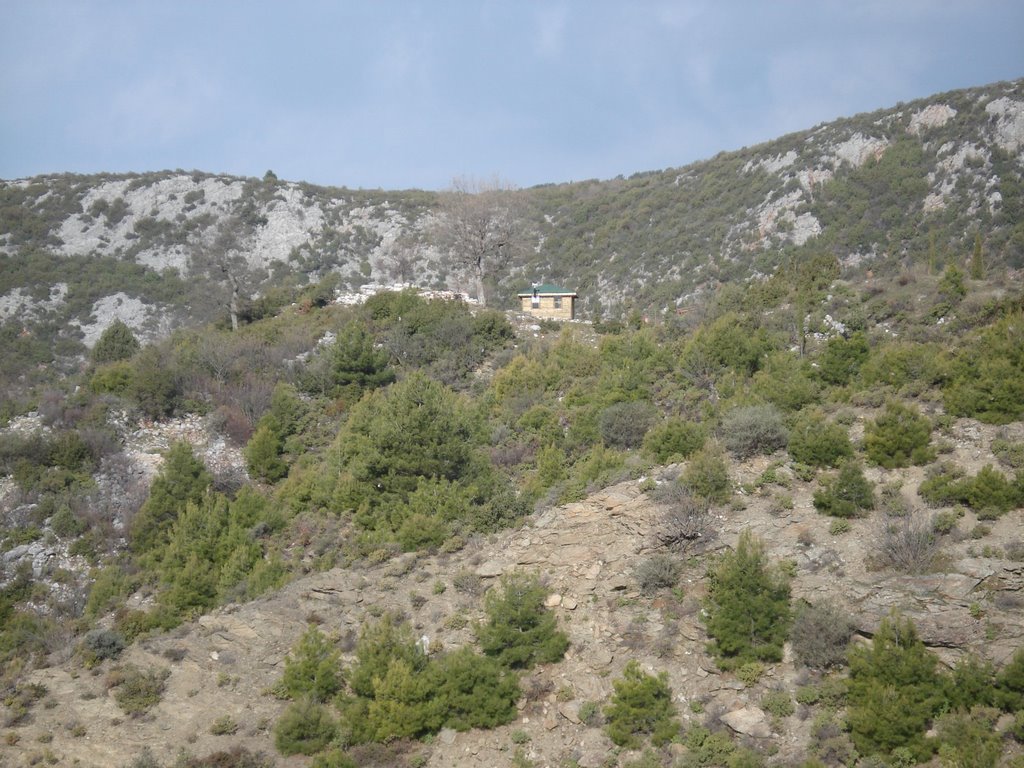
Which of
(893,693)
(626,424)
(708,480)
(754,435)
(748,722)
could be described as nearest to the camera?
(893,693)

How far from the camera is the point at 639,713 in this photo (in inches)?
614

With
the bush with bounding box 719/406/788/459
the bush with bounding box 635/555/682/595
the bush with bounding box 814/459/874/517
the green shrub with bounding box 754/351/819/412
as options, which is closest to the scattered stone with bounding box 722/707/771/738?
the bush with bounding box 635/555/682/595

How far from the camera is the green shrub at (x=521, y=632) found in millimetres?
17547

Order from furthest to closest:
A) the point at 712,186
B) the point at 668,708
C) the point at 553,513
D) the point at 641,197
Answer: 1. the point at 641,197
2. the point at 712,186
3. the point at 553,513
4. the point at 668,708

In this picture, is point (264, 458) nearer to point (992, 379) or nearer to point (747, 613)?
point (747, 613)

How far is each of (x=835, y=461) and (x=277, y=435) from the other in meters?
19.5

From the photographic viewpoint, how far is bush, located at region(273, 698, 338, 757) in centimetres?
1642

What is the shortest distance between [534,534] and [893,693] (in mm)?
9761

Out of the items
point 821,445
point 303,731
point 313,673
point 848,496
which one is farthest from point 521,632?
point 821,445

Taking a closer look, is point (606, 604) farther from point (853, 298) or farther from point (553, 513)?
point (853, 298)

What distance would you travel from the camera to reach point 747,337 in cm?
2972

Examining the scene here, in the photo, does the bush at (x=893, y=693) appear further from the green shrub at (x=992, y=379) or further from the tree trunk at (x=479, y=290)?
the tree trunk at (x=479, y=290)

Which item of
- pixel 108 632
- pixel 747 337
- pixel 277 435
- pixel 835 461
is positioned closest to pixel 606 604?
pixel 835 461

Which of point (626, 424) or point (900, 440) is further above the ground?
point (626, 424)
